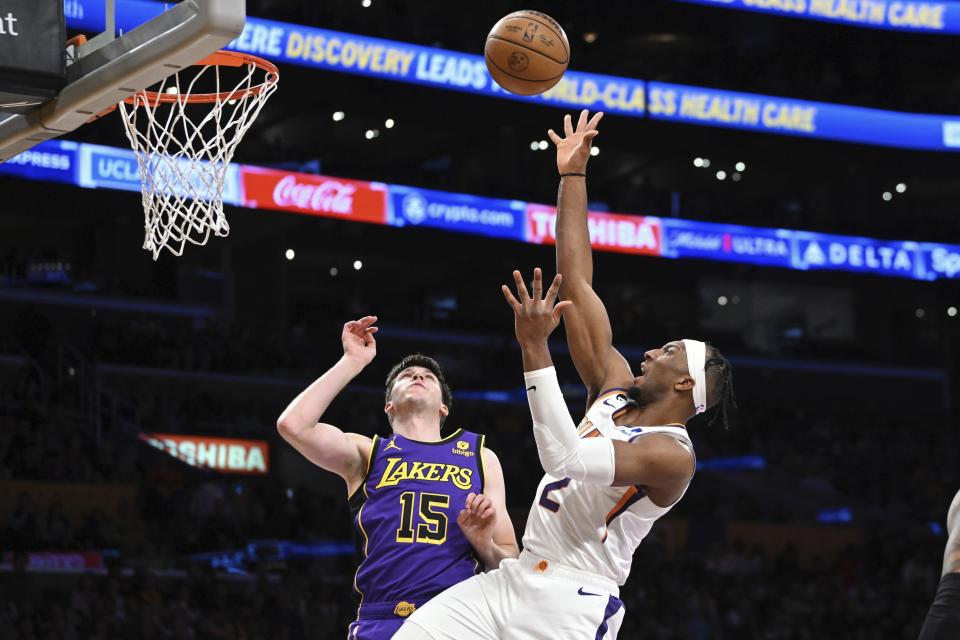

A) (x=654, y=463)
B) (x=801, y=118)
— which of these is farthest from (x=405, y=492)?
(x=801, y=118)

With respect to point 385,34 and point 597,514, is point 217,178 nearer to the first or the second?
point 597,514

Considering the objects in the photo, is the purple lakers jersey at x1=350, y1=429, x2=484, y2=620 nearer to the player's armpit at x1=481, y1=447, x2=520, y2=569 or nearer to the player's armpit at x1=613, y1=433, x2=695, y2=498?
the player's armpit at x1=481, y1=447, x2=520, y2=569

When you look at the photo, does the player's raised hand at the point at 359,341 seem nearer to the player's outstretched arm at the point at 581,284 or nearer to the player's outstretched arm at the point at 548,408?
the player's outstretched arm at the point at 581,284

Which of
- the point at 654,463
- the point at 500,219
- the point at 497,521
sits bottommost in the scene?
the point at 497,521

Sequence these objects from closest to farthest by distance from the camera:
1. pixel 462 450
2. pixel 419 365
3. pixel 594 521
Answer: pixel 594 521 → pixel 462 450 → pixel 419 365

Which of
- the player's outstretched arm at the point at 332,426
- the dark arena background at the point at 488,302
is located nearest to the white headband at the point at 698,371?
the player's outstretched arm at the point at 332,426

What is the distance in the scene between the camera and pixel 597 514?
15.4 ft

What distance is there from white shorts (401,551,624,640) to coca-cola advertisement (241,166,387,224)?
16.7m

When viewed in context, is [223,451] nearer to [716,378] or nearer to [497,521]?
[497,521]

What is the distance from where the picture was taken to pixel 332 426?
544cm

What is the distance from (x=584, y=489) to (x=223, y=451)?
15.5 metres

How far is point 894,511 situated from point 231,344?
11.7m

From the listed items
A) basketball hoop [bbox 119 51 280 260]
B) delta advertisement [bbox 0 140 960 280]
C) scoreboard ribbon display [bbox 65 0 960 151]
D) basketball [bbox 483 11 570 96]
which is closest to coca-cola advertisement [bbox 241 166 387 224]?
delta advertisement [bbox 0 140 960 280]

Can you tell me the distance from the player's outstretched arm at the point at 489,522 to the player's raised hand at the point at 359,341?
0.66 meters
